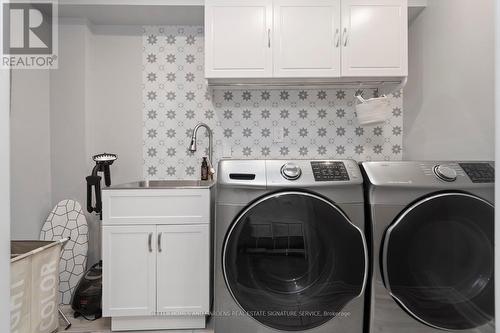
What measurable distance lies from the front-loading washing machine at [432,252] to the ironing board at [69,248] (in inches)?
75.3

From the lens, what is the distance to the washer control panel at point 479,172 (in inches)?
58.9

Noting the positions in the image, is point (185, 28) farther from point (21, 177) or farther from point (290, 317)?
point (290, 317)

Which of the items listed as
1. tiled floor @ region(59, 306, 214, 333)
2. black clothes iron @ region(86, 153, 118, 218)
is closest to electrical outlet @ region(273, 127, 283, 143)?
black clothes iron @ region(86, 153, 118, 218)

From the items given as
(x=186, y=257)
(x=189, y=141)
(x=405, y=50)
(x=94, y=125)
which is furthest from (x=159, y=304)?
(x=405, y=50)

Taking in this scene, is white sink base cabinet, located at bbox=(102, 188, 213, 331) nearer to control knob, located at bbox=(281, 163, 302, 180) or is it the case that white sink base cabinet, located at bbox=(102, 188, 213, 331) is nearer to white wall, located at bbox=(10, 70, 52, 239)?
control knob, located at bbox=(281, 163, 302, 180)

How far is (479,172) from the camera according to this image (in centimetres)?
152

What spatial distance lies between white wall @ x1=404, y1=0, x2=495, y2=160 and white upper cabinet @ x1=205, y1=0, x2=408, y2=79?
24 centimetres

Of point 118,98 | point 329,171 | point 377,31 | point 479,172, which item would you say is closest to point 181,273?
point 329,171

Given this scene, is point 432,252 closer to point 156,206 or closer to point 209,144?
point 156,206

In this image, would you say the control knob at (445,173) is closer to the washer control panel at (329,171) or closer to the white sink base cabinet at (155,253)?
the washer control panel at (329,171)

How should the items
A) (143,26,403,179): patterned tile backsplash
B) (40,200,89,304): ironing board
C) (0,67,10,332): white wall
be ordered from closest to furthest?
(0,67,10,332): white wall → (40,200,89,304): ironing board → (143,26,403,179): patterned tile backsplash

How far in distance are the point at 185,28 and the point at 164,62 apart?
0.31 m

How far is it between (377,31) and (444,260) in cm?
143

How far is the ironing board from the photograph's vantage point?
88.7 inches
